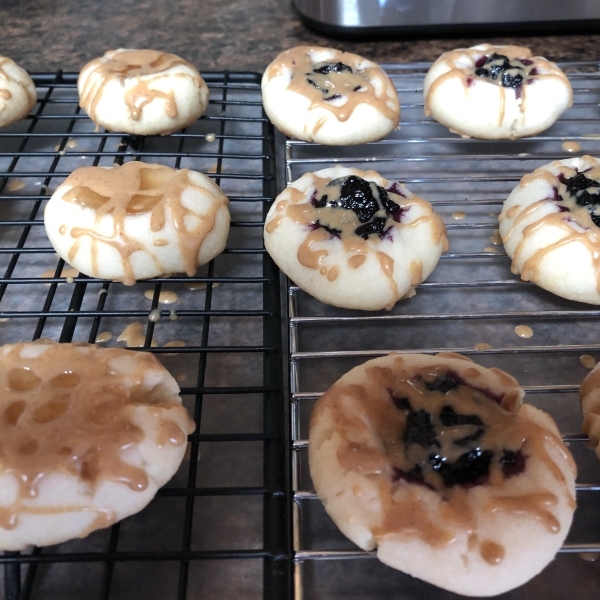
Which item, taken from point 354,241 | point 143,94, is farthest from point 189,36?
point 354,241

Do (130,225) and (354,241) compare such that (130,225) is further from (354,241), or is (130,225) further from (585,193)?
(585,193)

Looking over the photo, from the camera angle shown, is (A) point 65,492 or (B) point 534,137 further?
(B) point 534,137

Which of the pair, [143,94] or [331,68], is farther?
[331,68]

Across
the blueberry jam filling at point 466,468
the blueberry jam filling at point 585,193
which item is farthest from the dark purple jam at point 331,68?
the blueberry jam filling at point 466,468

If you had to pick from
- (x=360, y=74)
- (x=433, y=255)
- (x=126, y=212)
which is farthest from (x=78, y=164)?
(x=433, y=255)

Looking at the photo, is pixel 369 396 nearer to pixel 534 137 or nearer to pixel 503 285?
pixel 503 285

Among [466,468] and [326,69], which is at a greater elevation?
[326,69]

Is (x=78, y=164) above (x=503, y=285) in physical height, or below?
above
